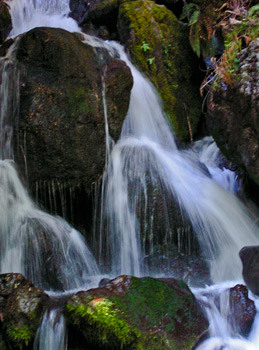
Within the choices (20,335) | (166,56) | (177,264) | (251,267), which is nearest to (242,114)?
(251,267)

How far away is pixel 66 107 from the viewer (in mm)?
5137

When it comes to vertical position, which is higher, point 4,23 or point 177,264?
point 4,23

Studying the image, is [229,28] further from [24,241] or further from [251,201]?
[24,241]

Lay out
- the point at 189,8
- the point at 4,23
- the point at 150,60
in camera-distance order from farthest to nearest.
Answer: the point at 4,23 → the point at 189,8 → the point at 150,60

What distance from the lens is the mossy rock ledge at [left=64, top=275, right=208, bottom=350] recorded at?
328 centimetres

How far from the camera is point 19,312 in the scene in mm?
3395

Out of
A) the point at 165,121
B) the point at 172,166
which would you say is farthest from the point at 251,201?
the point at 165,121

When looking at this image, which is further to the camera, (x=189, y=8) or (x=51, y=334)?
(x=189, y=8)

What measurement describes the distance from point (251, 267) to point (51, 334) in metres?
2.39

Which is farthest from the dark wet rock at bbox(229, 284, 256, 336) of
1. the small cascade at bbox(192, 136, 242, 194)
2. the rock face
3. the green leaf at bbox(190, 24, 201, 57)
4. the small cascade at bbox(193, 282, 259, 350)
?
the green leaf at bbox(190, 24, 201, 57)

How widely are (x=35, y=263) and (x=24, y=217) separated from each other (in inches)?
23.6

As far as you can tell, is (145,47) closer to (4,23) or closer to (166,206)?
(4,23)

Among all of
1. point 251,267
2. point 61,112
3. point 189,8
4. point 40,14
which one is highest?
point 40,14

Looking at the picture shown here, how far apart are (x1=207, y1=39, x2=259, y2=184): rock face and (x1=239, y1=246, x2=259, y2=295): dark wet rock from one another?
98cm
